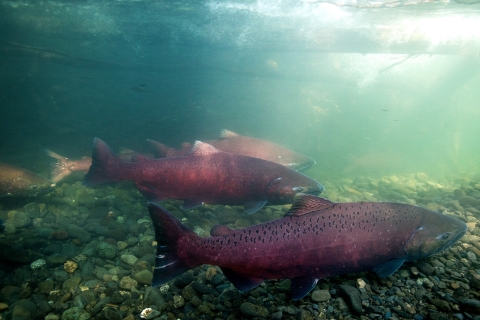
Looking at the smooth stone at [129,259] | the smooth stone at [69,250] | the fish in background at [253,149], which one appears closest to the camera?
the smooth stone at [129,259]

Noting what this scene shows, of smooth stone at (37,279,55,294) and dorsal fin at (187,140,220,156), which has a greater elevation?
dorsal fin at (187,140,220,156)

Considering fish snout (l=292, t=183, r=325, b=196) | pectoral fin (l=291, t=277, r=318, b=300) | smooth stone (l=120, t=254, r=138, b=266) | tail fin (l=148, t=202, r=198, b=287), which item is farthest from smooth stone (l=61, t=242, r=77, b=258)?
fish snout (l=292, t=183, r=325, b=196)

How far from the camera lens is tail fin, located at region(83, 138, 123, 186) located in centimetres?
504

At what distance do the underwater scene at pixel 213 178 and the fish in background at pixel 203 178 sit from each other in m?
0.03

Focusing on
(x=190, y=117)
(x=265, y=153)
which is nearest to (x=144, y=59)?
(x=190, y=117)

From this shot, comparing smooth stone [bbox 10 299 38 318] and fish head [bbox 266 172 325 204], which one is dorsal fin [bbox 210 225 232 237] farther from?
smooth stone [bbox 10 299 38 318]

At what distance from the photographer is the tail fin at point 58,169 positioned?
7.64 m

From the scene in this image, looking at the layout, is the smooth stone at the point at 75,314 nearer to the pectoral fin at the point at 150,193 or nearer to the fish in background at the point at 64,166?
the pectoral fin at the point at 150,193

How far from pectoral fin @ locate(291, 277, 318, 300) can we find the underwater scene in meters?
0.02

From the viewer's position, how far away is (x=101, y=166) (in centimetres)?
506

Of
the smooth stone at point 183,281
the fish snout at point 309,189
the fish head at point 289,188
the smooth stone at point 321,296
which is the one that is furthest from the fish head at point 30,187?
the smooth stone at point 321,296

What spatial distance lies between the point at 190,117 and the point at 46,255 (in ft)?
32.1

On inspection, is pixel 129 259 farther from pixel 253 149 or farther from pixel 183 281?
pixel 253 149

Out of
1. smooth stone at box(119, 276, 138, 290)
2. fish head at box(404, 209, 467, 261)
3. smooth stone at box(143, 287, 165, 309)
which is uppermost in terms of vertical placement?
fish head at box(404, 209, 467, 261)
